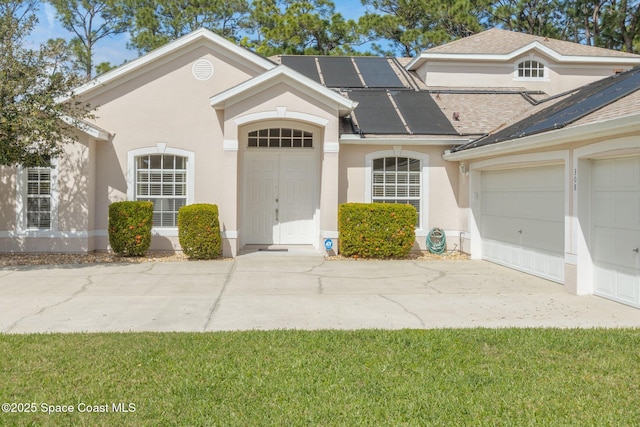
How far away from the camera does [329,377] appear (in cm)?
477

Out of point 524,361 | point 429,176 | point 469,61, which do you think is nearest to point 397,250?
point 429,176

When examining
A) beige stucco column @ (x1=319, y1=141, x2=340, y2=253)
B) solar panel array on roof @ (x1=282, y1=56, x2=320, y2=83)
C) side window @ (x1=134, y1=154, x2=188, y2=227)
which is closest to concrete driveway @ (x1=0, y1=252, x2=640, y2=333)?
beige stucco column @ (x1=319, y1=141, x2=340, y2=253)

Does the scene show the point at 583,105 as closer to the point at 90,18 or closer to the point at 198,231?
the point at 198,231

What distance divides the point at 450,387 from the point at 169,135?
11.2m

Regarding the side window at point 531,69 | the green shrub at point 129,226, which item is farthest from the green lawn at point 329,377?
the side window at point 531,69

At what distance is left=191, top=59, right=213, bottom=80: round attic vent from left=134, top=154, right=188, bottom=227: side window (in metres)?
2.26

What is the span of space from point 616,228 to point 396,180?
678 cm

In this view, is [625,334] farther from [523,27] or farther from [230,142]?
[523,27]

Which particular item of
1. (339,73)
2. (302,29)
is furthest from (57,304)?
(302,29)

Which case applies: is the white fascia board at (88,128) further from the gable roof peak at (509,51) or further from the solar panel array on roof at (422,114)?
the gable roof peak at (509,51)

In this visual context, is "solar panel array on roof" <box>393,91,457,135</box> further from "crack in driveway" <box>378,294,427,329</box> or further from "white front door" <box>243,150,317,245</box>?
"crack in driveway" <box>378,294,427,329</box>

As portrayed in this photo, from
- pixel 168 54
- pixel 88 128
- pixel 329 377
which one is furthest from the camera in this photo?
pixel 168 54

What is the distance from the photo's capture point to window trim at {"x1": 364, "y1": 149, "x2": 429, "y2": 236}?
557 inches

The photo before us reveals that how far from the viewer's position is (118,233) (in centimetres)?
1259
